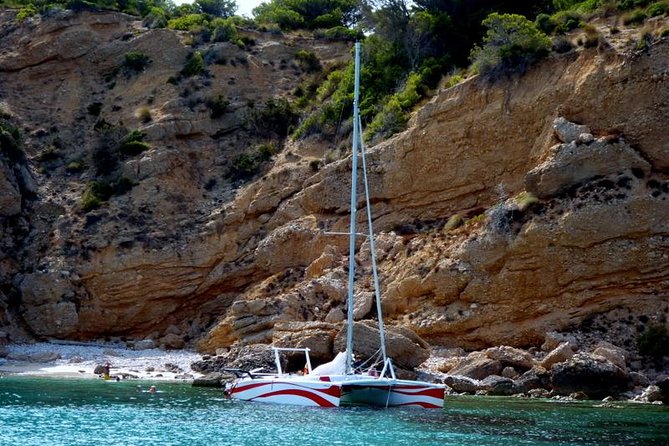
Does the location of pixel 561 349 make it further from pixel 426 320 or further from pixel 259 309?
pixel 259 309

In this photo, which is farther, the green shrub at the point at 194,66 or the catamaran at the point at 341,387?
the green shrub at the point at 194,66

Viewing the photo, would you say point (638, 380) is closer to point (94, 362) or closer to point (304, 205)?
point (304, 205)

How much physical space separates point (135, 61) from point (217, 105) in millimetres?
7244

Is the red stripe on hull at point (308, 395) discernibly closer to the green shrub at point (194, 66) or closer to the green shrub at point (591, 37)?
the green shrub at point (591, 37)

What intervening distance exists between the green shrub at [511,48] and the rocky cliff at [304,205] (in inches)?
27.5

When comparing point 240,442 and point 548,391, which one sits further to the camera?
point 548,391

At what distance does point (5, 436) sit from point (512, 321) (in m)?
19.5

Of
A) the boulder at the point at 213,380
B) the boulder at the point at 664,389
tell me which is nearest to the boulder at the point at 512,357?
the boulder at the point at 664,389

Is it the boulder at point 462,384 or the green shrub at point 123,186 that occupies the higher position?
the green shrub at point 123,186

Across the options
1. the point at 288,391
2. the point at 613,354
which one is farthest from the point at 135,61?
the point at 613,354

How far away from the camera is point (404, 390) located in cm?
2966

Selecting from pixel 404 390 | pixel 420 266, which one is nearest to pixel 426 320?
pixel 420 266

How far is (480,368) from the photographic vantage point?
33875mm

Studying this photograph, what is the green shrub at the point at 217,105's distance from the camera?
54438 millimetres
